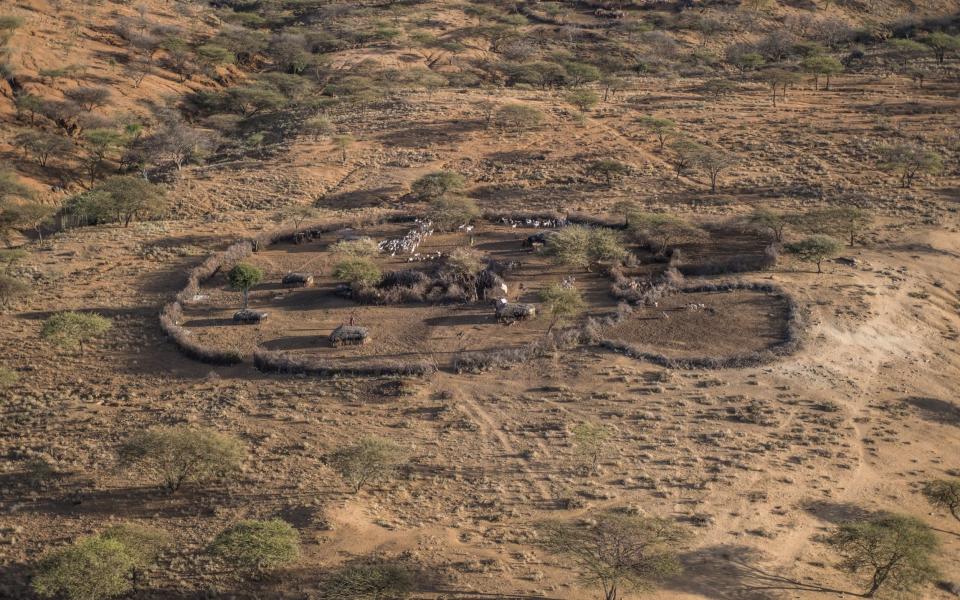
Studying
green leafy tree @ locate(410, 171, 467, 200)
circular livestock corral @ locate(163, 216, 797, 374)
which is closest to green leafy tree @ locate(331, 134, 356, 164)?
green leafy tree @ locate(410, 171, 467, 200)

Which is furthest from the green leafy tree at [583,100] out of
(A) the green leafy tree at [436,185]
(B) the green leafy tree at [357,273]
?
(B) the green leafy tree at [357,273]

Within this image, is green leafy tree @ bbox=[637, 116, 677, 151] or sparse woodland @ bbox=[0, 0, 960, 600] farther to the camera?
green leafy tree @ bbox=[637, 116, 677, 151]

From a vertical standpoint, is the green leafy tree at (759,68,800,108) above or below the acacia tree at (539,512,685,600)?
above

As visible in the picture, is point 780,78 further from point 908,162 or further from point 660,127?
point 908,162

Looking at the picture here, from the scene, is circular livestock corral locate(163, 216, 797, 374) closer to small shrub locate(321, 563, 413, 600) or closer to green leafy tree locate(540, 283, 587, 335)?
green leafy tree locate(540, 283, 587, 335)

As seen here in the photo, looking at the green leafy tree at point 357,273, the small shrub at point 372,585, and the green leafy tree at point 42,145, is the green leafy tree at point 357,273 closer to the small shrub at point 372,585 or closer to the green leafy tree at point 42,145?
the small shrub at point 372,585

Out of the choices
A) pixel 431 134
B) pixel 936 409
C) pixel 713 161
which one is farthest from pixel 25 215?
pixel 936 409
